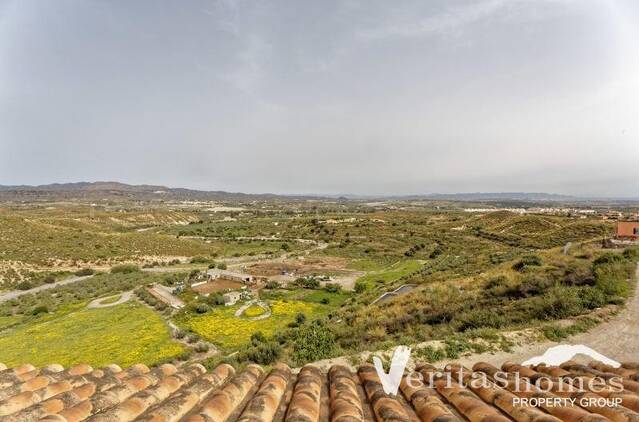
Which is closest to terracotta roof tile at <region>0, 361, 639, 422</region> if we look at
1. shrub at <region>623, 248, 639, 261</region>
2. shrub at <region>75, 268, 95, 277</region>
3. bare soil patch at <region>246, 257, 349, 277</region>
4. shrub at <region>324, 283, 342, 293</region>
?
shrub at <region>623, 248, 639, 261</region>

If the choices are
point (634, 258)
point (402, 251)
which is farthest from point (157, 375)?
point (402, 251)

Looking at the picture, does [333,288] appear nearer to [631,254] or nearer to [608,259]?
[608,259]

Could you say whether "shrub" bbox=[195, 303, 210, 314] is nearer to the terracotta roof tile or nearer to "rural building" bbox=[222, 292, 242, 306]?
"rural building" bbox=[222, 292, 242, 306]

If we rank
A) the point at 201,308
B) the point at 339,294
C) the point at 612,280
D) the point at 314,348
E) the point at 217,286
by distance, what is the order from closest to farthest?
1. the point at 314,348
2. the point at 612,280
3. the point at 201,308
4. the point at 339,294
5. the point at 217,286

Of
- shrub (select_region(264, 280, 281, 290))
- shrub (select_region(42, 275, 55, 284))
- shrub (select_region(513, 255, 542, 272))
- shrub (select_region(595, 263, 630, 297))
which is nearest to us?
shrub (select_region(595, 263, 630, 297))

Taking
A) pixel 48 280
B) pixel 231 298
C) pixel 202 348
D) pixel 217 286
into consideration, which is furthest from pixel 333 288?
pixel 48 280

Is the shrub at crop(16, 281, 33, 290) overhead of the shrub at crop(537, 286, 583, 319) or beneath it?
beneath
